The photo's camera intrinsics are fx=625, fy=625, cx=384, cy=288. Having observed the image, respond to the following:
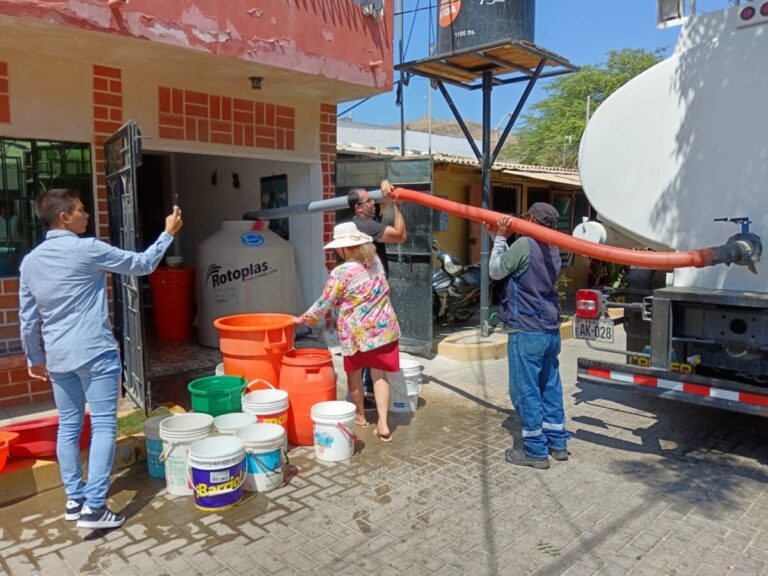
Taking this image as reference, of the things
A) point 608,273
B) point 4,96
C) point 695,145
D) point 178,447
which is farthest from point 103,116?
point 608,273

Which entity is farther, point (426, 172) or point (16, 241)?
point (426, 172)

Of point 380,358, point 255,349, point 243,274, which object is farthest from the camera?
point 243,274

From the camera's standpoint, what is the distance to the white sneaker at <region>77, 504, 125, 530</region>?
328 cm

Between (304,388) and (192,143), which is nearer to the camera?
(304,388)

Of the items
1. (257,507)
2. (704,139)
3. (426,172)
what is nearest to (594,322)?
(704,139)

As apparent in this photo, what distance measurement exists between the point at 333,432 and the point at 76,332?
1732mm

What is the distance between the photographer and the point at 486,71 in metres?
7.81

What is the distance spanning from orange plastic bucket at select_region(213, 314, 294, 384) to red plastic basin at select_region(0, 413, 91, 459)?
1051 millimetres

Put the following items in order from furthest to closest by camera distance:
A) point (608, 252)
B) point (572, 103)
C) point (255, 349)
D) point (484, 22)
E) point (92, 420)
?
point (572, 103), point (484, 22), point (255, 349), point (608, 252), point (92, 420)

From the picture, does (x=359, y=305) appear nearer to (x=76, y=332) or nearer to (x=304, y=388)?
(x=304, y=388)

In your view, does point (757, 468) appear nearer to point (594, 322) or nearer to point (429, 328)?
point (594, 322)

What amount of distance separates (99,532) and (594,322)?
11.1ft

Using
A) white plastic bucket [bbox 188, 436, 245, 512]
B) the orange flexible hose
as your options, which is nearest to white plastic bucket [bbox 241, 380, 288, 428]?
white plastic bucket [bbox 188, 436, 245, 512]

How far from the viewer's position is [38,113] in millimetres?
4871
